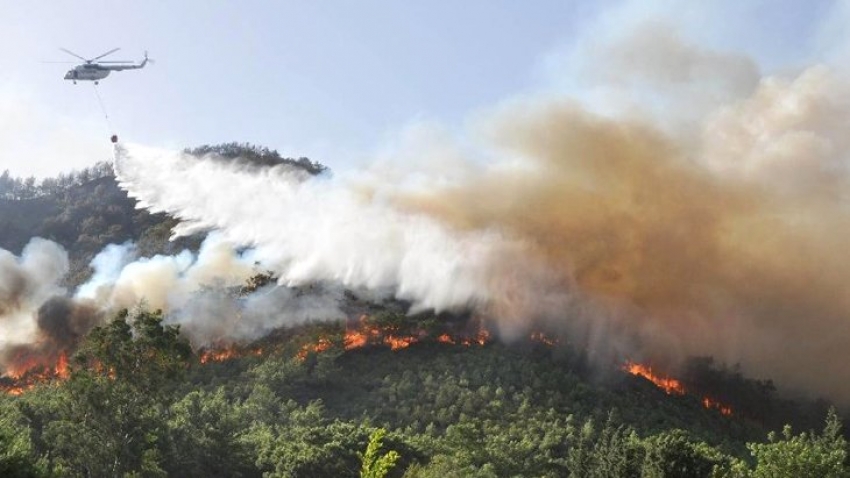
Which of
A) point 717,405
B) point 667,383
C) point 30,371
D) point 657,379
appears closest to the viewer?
point 30,371

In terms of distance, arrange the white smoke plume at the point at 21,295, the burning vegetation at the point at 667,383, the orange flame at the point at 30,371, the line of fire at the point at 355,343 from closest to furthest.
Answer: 1. the orange flame at the point at 30,371
2. the line of fire at the point at 355,343
3. the burning vegetation at the point at 667,383
4. the white smoke plume at the point at 21,295

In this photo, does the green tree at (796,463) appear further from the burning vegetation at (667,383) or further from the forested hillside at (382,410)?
the burning vegetation at (667,383)

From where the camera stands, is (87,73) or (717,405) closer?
(87,73)

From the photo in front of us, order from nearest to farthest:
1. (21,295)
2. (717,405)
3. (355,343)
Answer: (355,343) → (21,295) → (717,405)

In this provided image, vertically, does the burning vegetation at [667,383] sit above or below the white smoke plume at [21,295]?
above

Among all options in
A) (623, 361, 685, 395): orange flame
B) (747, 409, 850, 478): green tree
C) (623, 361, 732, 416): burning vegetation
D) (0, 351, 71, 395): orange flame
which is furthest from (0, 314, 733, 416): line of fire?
(747, 409, 850, 478): green tree

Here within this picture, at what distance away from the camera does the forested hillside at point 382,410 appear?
6631 cm

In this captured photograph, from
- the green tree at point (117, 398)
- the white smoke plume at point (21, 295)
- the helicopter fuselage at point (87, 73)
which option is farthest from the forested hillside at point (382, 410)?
the helicopter fuselage at point (87, 73)

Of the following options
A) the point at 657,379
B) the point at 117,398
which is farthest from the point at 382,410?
the point at 657,379

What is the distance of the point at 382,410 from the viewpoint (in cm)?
11025

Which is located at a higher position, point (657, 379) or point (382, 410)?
point (657, 379)

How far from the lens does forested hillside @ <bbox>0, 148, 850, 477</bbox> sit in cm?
6631

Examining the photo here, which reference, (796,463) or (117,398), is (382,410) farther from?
(796,463)

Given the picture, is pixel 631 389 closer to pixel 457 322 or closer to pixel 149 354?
pixel 457 322
